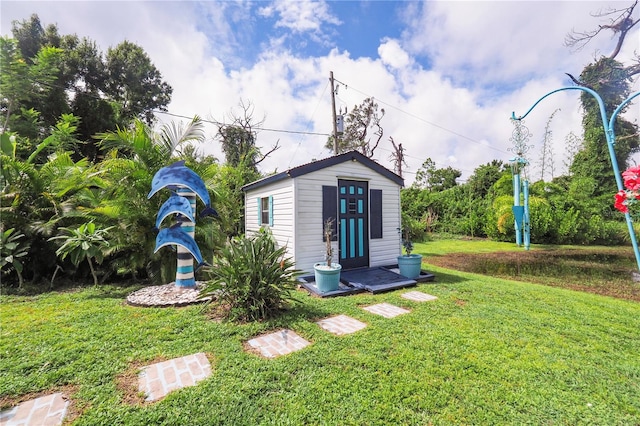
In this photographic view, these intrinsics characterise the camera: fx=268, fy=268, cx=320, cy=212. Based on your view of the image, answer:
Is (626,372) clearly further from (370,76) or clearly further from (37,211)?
(370,76)

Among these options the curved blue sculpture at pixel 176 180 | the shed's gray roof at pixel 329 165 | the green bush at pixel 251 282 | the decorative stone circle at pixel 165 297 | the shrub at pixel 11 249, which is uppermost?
the shed's gray roof at pixel 329 165

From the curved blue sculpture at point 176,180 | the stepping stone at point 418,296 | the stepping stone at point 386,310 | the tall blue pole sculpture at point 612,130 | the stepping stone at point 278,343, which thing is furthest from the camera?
the stepping stone at point 418,296

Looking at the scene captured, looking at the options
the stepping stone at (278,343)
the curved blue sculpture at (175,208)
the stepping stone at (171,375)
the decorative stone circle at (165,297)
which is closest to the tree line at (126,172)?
the decorative stone circle at (165,297)

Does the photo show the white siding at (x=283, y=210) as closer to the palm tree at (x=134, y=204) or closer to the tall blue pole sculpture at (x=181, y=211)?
the palm tree at (x=134, y=204)

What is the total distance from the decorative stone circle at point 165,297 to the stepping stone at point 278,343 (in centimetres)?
155

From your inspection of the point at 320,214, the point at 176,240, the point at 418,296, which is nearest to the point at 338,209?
the point at 320,214

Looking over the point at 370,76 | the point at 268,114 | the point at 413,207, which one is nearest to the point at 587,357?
the point at 370,76

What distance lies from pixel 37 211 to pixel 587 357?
8.10m

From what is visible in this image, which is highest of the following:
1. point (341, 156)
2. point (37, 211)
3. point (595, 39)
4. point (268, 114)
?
point (268, 114)

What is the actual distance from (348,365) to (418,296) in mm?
2642

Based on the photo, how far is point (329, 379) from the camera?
7.07 feet

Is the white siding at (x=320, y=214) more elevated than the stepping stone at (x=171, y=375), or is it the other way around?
the white siding at (x=320, y=214)

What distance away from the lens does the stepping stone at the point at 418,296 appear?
173 inches

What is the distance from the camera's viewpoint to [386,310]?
3898 mm
